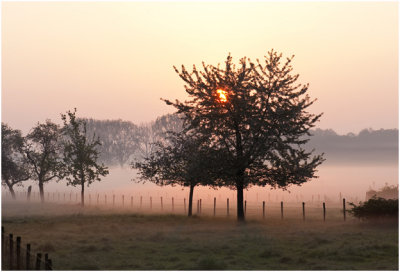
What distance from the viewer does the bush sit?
4044 centimetres

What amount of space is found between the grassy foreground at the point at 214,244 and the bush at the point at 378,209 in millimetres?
819

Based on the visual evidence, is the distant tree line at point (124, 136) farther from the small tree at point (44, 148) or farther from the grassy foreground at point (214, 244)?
the grassy foreground at point (214, 244)

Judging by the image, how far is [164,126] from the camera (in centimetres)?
18075

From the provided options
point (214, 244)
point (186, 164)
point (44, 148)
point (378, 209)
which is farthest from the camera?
point (44, 148)

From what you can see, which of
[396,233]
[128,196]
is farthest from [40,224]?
[128,196]

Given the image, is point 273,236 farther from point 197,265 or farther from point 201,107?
point 201,107

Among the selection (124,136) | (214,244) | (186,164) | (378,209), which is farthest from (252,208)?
(124,136)

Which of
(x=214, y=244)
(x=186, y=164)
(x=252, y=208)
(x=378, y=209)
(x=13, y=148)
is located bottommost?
(x=214, y=244)

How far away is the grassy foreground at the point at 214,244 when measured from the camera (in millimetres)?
25984

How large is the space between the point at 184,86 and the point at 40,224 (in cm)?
1668

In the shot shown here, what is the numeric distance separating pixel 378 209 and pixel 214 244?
14955 millimetres

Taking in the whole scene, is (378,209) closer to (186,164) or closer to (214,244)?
(214,244)

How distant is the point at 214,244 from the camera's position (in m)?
32.2

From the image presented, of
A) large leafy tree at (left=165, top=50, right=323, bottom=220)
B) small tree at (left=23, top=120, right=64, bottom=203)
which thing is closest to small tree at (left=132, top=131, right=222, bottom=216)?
large leafy tree at (left=165, top=50, right=323, bottom=220)
